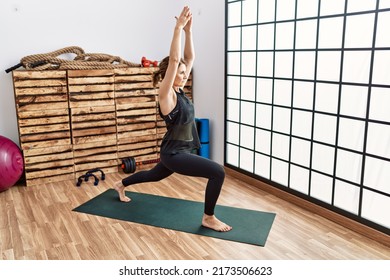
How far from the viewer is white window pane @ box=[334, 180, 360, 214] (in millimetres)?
2898

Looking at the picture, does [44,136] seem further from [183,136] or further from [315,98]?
[315,98]

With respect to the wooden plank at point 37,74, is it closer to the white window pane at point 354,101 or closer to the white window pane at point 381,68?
the white window pane at point 354,101

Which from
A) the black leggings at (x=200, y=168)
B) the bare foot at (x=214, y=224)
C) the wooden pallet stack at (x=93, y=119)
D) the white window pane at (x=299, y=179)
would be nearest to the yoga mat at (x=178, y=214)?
the bare foot at (x=214, y=224)

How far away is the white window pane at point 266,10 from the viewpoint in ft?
11.4

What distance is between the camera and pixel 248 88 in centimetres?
390

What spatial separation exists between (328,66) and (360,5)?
0.49m

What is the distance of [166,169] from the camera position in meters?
3.04

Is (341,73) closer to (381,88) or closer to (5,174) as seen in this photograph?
(381,88)

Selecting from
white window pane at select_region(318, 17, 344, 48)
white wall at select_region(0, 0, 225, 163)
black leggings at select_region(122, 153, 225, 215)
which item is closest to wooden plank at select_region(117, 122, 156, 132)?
white wall at select_region(0, 0, 225, 163)

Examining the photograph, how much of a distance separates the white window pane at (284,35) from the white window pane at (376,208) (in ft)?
4.59

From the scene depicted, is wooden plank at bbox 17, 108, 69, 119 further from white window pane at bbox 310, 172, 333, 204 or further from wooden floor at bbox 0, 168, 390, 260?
white window pane at bbox 310, 172, 333, 204

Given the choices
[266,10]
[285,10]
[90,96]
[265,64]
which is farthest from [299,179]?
[90,96]

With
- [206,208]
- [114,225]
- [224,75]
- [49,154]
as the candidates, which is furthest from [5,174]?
[224,75]

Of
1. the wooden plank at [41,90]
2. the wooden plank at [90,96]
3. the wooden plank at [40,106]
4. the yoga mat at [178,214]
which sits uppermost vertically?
the wooden plank at [41,90]
